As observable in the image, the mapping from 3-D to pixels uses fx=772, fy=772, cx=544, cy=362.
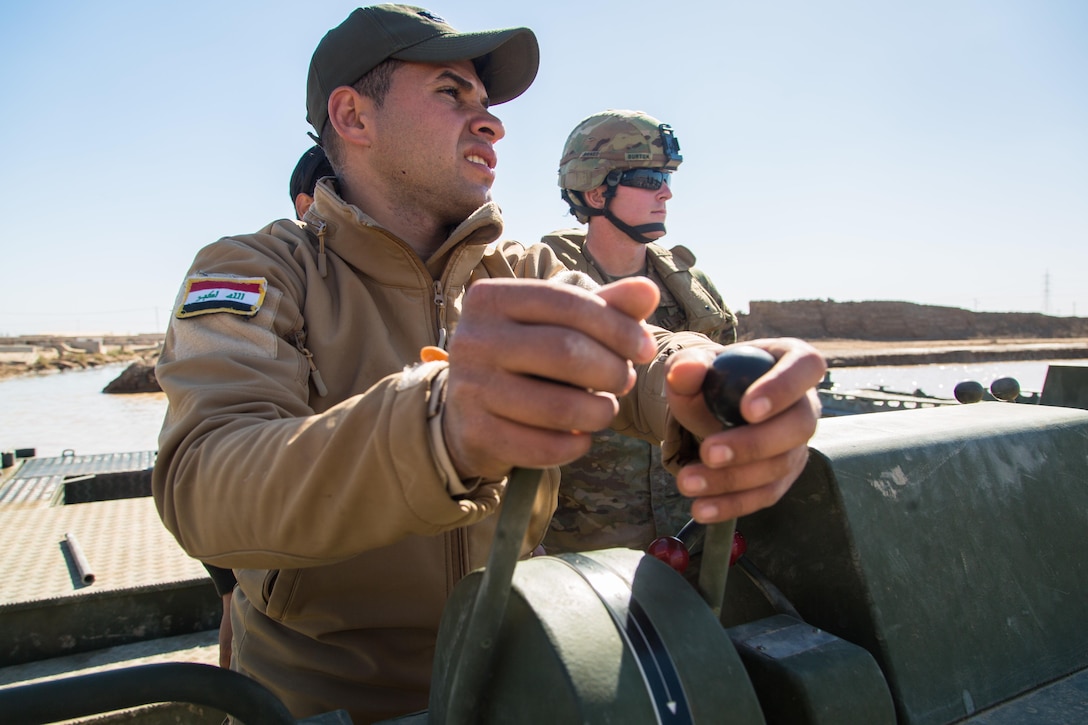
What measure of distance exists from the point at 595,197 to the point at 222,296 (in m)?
2.58

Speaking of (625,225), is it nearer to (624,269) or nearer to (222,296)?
(624,269)

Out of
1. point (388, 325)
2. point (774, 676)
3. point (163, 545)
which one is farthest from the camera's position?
point (163, 545)

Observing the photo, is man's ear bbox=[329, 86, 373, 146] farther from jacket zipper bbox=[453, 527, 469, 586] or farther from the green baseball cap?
jacket zipper bbox=[453, 527, 469, 586]

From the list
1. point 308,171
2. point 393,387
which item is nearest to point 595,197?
point 308,171

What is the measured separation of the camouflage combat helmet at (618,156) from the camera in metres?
3.70

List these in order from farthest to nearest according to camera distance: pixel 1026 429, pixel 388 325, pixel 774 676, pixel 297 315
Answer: pixel 388 325, pixel 297 315, pixel 1026 429, pixel 774 676

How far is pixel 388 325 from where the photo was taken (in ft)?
5.91

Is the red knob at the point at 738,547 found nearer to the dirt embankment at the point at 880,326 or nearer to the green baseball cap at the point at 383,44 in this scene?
the green baseball cap at the point at 383,44

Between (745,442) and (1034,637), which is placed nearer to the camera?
(745,442)

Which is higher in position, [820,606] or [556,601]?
[556,601]

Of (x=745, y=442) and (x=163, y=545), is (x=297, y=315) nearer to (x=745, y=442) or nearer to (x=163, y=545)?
(x=745, y=442)

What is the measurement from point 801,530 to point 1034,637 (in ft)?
1.43

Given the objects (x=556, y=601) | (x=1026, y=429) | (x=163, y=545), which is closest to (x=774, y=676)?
(x=556, y=601)

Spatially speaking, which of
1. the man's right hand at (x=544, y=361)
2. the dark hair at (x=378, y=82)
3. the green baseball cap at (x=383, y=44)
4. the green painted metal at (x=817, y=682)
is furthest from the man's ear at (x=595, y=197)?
the man's right hand at (x=544, y=361)
